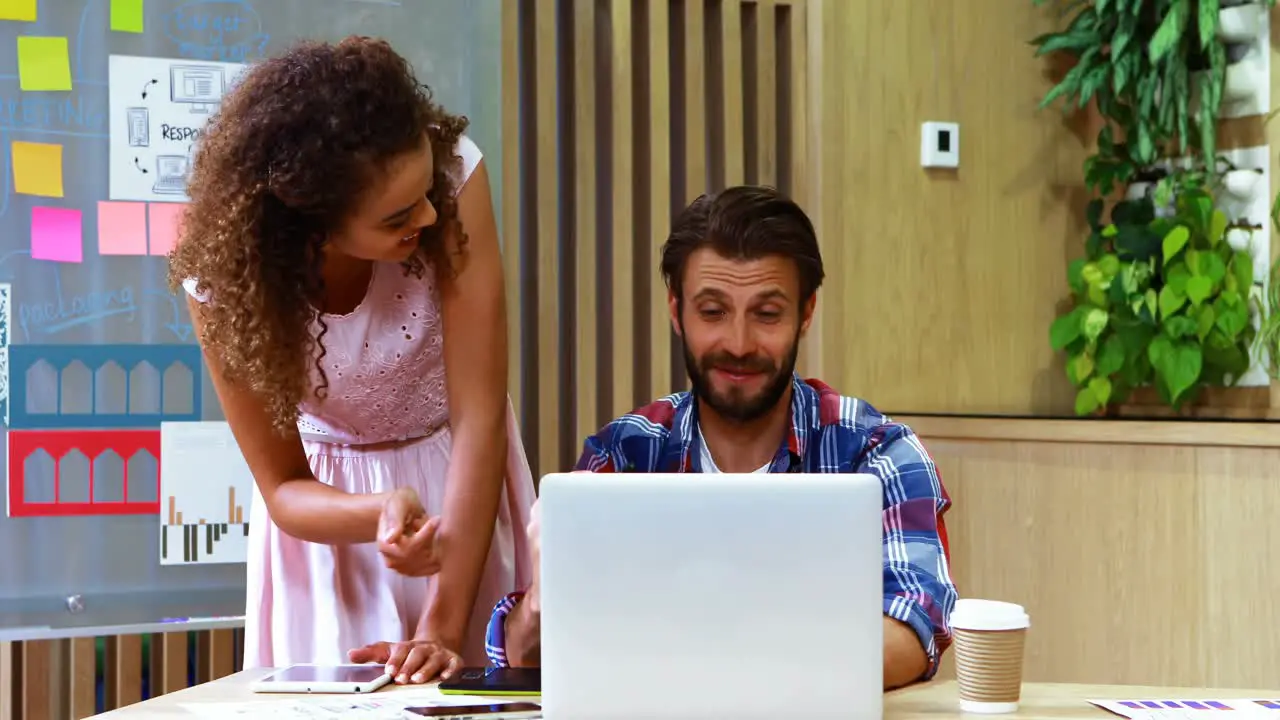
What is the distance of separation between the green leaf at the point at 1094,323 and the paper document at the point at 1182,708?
6.18 feet

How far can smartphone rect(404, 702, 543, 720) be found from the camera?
4.10ft

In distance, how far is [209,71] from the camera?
2.62m

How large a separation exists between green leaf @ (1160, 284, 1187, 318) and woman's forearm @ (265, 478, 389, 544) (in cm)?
197

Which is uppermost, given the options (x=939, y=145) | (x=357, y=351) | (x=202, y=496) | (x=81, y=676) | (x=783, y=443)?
(x=939, y=145)

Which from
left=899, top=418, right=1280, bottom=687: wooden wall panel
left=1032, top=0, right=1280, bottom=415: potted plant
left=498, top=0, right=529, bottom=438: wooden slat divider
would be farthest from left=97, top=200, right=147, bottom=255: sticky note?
left=1032, top=0, right=1280, bottom=415: potted plant

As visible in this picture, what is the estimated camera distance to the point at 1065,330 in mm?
3221

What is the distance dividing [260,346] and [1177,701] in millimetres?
1110

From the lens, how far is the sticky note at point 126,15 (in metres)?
2.56

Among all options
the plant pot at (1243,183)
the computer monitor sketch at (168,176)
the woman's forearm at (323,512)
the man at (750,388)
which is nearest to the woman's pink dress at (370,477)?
the woman's forearm at (323,512)

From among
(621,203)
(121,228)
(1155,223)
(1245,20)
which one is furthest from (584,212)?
(1245,20)

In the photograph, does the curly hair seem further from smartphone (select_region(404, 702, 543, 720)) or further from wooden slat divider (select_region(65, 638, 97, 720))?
wooden slat divider (select_region(65, 638, 97, 720))

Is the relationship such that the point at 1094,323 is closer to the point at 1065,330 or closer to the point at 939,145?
the point at 1065,330

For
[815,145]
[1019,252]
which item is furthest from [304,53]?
[1019,252]

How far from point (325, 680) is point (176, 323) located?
1363 millimetres
